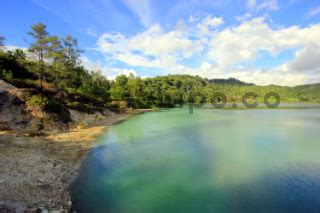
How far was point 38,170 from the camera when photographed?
12.5 meters

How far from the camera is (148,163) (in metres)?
15.8

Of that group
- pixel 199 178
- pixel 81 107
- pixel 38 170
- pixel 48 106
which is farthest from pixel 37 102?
pixel 199 178

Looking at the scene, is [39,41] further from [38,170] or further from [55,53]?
[38,170]

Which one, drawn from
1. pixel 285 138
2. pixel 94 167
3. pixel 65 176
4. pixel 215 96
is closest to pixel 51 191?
pixel 65 176

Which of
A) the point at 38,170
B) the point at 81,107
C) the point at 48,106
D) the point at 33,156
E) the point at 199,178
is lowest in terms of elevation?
the point at 199,178

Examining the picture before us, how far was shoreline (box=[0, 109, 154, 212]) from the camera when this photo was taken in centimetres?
889

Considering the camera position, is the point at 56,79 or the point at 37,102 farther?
the point at 56,79

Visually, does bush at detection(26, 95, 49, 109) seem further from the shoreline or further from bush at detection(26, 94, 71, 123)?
the shoreline

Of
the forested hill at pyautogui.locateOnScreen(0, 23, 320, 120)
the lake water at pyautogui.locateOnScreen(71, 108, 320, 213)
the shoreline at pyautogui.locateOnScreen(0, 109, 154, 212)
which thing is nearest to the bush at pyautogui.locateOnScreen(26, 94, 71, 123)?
the forested hill at pyautogui.locateOnScreen(0, 23, 320, 120)

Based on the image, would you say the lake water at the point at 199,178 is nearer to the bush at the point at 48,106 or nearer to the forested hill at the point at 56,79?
the bush at the point at 48,106

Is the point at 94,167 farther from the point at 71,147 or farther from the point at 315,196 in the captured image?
the point at 315,196

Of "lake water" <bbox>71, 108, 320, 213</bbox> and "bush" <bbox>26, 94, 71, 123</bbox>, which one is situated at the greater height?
"bush" <bbox>26, 94, 71, 123</bbox>

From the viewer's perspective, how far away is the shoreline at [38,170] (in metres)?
8.89

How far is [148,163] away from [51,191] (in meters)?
7.15
